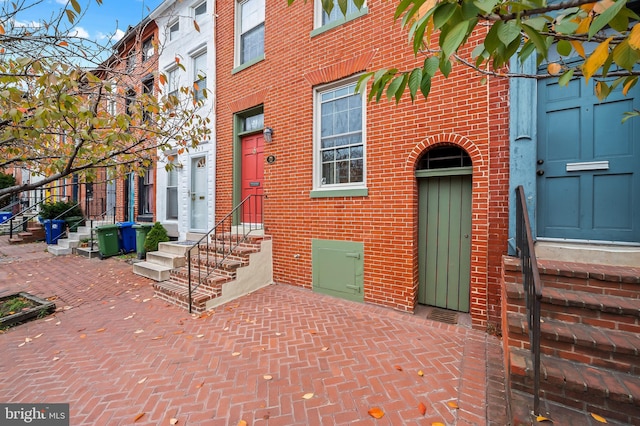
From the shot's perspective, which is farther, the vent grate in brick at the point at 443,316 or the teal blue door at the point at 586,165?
the vent grate in brick at the point at 443,316

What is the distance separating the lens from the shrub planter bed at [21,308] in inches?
160

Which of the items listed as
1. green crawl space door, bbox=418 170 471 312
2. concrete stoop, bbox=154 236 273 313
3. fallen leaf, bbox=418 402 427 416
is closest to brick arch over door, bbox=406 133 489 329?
green crawl space door, bbox=418 170 471 312

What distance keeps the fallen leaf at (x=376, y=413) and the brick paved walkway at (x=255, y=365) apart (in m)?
0.03

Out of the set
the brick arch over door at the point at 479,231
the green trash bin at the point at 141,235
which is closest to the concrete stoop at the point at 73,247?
the green trash bin at the point at 141,235

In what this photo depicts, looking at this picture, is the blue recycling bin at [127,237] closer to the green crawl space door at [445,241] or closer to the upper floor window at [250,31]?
the upper floor window at [250,31]

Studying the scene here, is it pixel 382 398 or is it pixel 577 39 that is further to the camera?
pixel 382 398

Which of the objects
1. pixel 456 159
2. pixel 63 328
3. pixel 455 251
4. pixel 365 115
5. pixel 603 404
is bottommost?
pixel 63 328

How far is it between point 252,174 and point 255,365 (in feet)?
15.0

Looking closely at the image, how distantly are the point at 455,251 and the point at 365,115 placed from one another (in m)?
2.74

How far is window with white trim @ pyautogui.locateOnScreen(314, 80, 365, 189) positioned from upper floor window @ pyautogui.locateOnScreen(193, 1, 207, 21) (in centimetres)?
539

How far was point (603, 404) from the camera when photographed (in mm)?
1963

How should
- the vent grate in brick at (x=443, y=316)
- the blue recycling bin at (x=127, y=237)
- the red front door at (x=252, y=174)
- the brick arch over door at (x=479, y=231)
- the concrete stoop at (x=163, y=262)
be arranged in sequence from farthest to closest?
1. the blue recycling bin at (x=127, y=237)
2. the red front door at (x=252, y=174)
3. the concrete stoop at (x=163, y=262)
4. the vent grate in brick at (x=443, y=316)
5. the brick arch over door at (x=479, y=231)

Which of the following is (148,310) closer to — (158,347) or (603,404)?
(158,347)

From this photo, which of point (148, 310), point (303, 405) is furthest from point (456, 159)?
point (148, 310)
